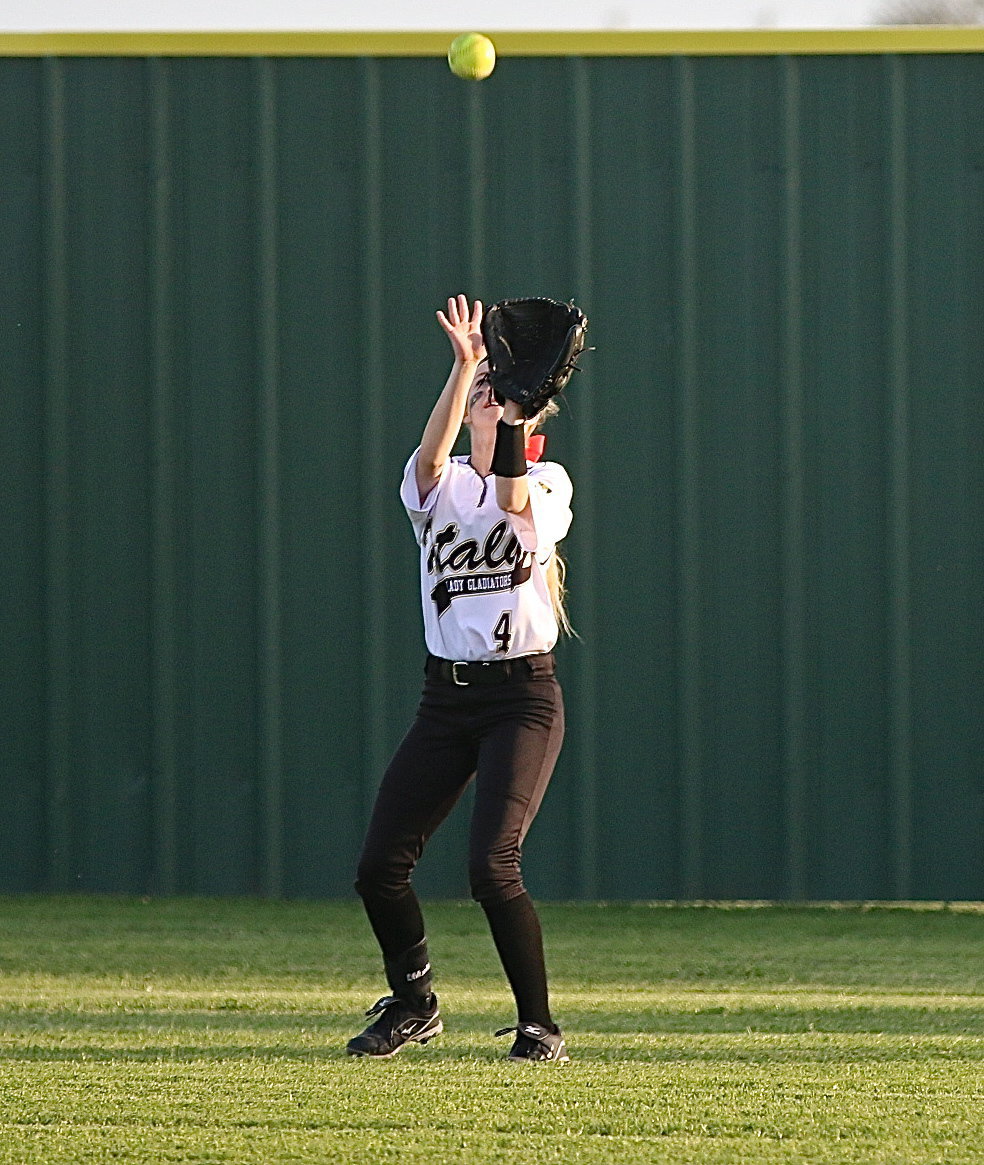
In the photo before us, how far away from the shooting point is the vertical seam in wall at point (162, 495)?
7777 millimetres

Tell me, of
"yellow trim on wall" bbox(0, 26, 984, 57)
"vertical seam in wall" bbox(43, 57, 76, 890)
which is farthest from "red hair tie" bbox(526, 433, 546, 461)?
"vertical seam in wall" bbox(43, 57, 76, 890)

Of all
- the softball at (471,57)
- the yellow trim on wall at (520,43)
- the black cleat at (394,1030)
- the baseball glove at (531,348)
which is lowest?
the black cleat at (394,1030)

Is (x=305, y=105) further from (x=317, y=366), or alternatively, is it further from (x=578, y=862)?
(x=578, y=862)

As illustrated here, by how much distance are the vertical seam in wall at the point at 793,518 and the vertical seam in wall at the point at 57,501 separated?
9.55ft

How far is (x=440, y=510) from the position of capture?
4723mm

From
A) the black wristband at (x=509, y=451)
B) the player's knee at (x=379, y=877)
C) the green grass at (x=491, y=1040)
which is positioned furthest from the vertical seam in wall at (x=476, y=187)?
the player's knee at (x=379, y=877)

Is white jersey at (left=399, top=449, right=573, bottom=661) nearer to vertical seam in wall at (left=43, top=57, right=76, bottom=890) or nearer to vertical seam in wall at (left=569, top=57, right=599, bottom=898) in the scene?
vertical seam in wall at (left=569, top=57, right=599, bottom=898)

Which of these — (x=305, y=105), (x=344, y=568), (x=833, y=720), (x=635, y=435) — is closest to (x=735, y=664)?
(x=833, y=720)

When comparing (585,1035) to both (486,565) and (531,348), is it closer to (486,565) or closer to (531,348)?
(486,565)

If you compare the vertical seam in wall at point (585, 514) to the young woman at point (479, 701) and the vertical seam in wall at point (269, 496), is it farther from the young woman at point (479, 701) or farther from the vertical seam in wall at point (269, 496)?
the young woman at point (479, 701)

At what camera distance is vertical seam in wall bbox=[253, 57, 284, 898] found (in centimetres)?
776

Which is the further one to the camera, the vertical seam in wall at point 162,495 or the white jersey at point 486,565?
the vertical seam in wall at point 162,495

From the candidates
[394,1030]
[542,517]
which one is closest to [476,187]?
[542,517]

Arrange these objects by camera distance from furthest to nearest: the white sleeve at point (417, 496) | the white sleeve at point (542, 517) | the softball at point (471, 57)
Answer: the softball at point (471, 57), the white sleeve at point (417, 496), the white sleeve at point (542, 517)
